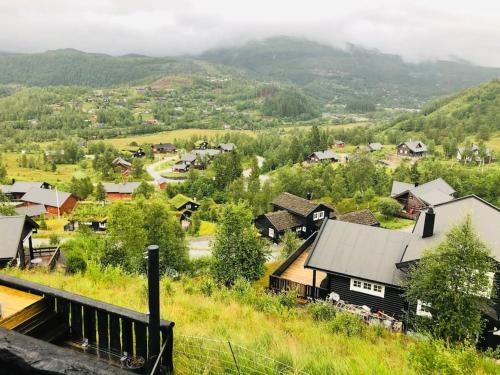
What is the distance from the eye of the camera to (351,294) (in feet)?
64.0

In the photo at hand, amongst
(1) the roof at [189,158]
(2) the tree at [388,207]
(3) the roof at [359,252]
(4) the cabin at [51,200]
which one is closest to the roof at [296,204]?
(2) the tree at [388,207]

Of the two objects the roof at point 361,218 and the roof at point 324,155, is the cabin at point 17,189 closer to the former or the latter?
the roof at point 361,218

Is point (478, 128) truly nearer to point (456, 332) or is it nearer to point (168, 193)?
point (168, 193)

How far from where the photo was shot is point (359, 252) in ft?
65.4

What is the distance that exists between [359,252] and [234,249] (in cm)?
617

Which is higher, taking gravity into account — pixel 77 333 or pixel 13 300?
pixel 13 300

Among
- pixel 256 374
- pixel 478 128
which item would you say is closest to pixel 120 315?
pixel 256 374

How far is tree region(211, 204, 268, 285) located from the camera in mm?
21516

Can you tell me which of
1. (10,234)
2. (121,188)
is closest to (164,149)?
(121,188)

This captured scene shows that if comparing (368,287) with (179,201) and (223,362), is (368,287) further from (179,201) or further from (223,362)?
(179,201)

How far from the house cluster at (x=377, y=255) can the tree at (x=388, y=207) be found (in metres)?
31.1

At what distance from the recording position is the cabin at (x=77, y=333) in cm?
419

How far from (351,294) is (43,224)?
1707 inches

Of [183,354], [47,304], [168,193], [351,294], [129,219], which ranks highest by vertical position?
[47,304]
